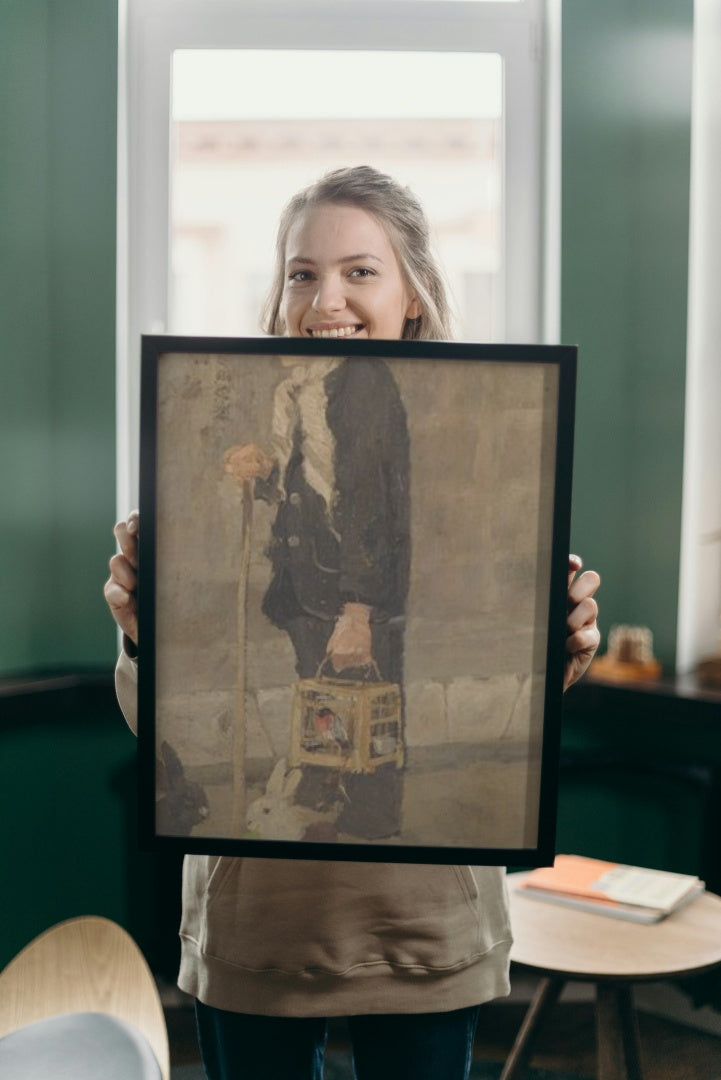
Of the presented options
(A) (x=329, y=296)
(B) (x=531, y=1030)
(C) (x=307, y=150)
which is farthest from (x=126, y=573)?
(C) (x=307, y=150)

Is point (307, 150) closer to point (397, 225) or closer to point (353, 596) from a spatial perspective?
point (397, 225)

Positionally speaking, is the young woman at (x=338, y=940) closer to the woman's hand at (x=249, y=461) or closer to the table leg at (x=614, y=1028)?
the woman's hand at (x=249, y=461)

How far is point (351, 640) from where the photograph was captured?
956 mm

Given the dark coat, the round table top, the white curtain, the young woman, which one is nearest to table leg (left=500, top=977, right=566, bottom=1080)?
the round table top

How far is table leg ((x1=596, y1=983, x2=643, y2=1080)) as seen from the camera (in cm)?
174

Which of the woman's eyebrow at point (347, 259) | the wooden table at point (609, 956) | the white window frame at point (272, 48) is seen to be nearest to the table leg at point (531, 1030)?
the wooden table at point (609, 956)

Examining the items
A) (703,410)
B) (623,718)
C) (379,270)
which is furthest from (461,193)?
(379,270)

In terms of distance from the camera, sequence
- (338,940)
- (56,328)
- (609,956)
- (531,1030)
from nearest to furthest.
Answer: (338,940) < (609,956) < (531,1030) < (56,328)

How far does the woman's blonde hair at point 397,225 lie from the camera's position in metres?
1.17

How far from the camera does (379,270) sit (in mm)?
1150

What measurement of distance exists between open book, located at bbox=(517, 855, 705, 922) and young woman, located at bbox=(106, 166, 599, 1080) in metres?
0.84

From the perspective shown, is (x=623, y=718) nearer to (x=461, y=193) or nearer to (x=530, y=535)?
(x=461, y=193)

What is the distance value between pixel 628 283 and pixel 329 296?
5.71 ft

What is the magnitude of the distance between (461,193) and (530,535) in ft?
6.41
